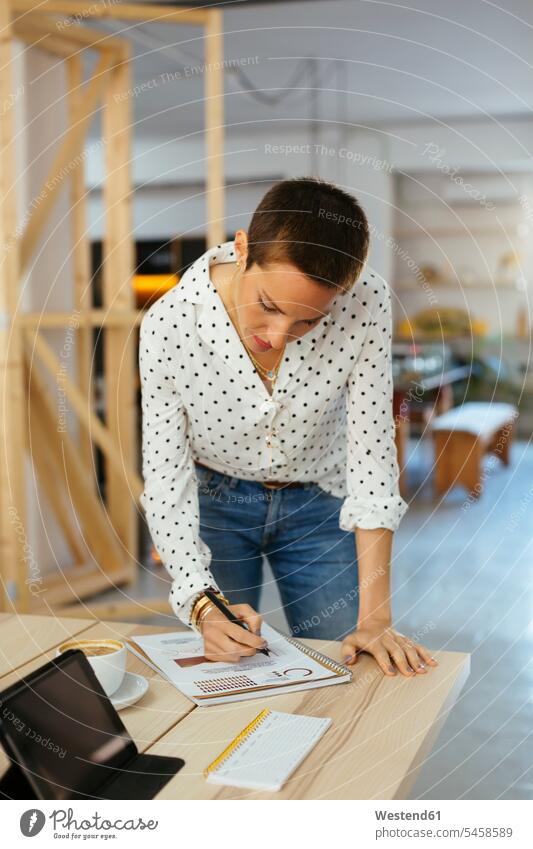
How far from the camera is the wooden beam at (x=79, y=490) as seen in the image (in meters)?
3.23

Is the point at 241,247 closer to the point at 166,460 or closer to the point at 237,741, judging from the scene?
the point at 166,460

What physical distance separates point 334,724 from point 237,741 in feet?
0.37

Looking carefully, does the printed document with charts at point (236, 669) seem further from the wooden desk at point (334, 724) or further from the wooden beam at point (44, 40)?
the wooden beam at point (44, 40)

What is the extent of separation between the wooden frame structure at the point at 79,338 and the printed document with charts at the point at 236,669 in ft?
5.51

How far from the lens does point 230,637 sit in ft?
3.93

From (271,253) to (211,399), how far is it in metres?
0.33

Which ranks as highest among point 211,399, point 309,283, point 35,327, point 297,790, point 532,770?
point 35,327

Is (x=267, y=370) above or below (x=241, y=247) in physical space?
below

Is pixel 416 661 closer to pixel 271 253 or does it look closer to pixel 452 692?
pixel 452 692

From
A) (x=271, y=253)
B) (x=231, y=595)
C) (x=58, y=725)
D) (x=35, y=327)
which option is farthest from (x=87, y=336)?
(x=58, y=725)

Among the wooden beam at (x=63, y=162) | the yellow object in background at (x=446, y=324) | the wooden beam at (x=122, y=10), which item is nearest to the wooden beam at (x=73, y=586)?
the wooden beam at (x=63, y=162)

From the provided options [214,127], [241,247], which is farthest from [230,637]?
[214,127]

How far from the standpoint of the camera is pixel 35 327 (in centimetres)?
299

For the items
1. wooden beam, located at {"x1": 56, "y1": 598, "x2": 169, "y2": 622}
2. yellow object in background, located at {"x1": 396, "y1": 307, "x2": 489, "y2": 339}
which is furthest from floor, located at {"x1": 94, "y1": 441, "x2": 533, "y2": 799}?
yellow object in background, located at {"x1": 396, "y1": 307, "x2": 489, "y2": 339}
